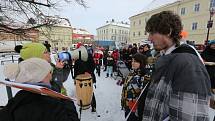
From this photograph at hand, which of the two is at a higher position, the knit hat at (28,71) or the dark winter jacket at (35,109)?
the knit hat at (28,71)

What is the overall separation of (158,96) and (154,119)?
0.67 feet

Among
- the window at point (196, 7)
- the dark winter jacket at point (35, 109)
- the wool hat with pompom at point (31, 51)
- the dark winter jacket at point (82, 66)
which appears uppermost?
the window at point (196, 7)

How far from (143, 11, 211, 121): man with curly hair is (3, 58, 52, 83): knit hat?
2.84ft

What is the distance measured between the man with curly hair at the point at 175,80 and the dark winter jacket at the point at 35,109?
0.65 meters

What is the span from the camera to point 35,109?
1.19m

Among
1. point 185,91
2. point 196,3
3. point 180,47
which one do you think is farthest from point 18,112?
point 196,3

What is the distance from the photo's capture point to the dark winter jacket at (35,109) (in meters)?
1.18

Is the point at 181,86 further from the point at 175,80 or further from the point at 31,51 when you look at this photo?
the point at 31,51

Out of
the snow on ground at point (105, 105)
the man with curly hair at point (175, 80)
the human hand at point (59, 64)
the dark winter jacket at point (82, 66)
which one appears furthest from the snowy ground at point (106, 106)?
the man with curly hair at point (175, 80)

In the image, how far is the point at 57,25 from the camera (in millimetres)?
6707

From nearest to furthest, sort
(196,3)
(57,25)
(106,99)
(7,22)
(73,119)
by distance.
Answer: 1. (73,119)
2. (7,22)
3. (106,99)
4. (57,25)
5. (196,3)

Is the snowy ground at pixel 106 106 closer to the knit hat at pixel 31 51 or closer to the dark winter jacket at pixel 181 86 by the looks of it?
the knit hat at pixel 31 51

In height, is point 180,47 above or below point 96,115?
above

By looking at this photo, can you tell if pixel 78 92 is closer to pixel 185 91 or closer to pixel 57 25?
pixel 57 25
